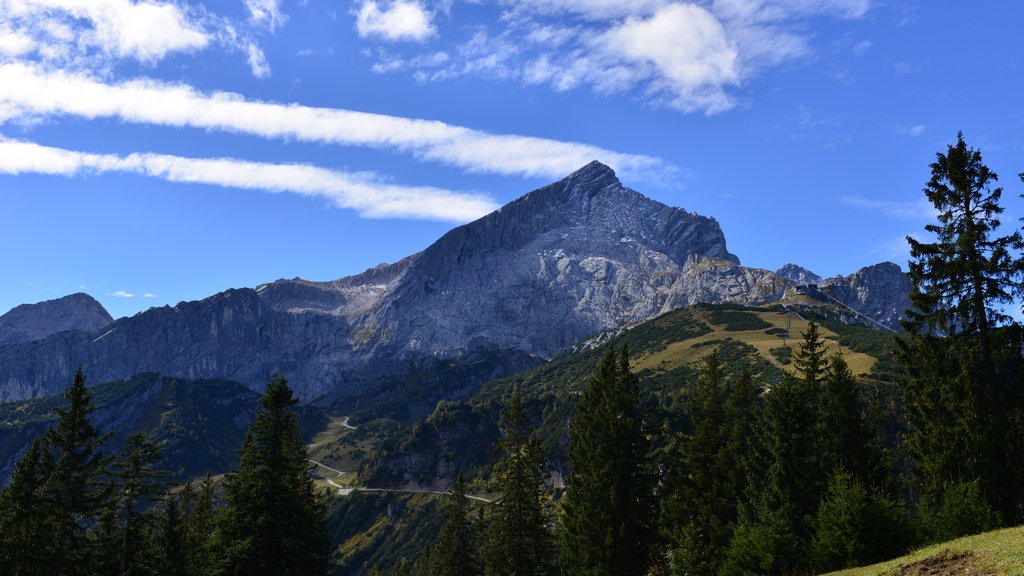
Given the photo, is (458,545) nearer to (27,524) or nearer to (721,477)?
(721,477)

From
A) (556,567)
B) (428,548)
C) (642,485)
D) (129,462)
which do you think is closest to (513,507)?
(556,567)

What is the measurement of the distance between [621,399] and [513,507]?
45.0 feet

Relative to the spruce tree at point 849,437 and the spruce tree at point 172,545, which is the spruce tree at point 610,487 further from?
the spruce tree at point 172,545

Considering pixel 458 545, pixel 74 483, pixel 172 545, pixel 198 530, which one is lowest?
pixel 458 545

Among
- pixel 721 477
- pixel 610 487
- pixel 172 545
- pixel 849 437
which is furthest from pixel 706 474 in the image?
pixel 172 545

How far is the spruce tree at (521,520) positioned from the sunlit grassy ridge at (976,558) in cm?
2849

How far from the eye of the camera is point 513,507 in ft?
173

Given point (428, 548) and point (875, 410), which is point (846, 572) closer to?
point (875, 410)

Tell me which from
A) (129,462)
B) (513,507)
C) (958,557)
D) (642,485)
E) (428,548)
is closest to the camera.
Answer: (958,557)

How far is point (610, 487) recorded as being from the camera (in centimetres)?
4447

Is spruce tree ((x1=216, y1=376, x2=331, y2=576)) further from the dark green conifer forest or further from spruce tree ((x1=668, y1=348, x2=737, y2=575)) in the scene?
spruce tree ((x1=668, y1=348, x2=737, y2=575))

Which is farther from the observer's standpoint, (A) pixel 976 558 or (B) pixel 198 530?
(B) pixel 198 530

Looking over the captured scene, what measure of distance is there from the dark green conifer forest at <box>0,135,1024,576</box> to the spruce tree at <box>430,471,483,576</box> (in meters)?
11.1

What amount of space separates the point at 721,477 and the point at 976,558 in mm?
25719
